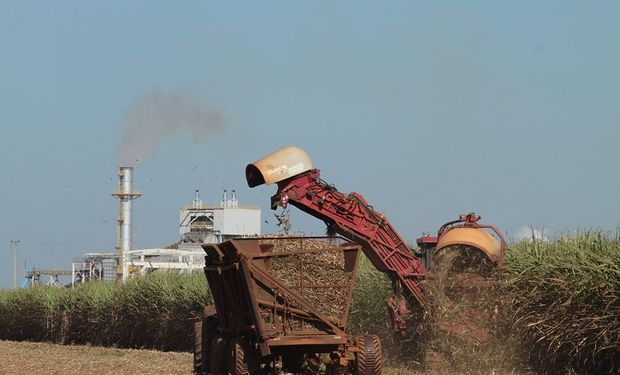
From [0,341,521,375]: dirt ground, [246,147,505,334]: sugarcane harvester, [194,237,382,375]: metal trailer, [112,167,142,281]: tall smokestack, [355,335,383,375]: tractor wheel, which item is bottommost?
[0,341,521,375]: dirt ground

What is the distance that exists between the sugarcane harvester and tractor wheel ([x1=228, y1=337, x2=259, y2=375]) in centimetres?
306

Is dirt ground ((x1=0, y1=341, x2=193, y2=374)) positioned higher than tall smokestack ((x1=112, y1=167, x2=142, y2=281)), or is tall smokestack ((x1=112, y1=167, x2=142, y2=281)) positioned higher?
tall smokestack ((x1=112, y1=167, x2=142, y2=281))

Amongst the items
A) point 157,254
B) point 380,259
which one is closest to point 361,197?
point 380,259

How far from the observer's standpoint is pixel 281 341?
15422 millimetres

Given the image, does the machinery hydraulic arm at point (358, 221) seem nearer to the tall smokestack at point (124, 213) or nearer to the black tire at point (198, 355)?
the black tire at point (198, 355)

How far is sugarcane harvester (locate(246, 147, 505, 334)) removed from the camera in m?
18.0

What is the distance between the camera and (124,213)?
87.2m

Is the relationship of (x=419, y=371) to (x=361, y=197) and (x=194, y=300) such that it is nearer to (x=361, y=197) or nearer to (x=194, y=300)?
(x=361, y=197)

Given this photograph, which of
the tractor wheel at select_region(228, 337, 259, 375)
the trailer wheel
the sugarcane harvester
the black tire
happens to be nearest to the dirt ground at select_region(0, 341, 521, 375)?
the black tire

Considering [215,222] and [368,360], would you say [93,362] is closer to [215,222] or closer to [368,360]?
[368,360]

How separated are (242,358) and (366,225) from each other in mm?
4508

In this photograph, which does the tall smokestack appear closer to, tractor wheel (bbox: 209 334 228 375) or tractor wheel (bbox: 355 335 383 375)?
tractor wheel (bbox: 209 334 228 375)

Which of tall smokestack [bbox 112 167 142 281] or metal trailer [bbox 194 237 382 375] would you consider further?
tall smokestack [bbox 112 167 142 281]

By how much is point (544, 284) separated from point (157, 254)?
234ft
